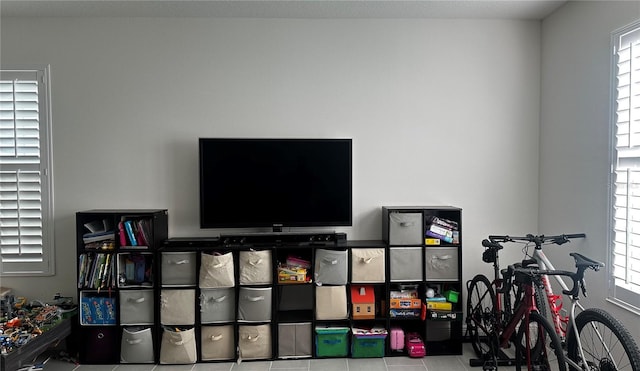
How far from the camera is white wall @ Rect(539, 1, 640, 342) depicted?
261cm

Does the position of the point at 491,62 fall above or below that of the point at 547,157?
above

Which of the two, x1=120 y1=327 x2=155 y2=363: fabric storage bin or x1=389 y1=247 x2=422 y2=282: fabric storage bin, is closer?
x1=120 y1=327 x2=155 y2=363: fabric storage bin

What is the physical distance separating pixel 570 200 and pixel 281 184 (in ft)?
7.64

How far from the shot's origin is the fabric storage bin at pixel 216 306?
9.72ft

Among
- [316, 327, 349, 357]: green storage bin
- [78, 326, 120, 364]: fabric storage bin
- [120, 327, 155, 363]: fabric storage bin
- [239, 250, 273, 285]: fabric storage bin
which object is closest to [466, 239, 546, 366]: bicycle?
[316, 327, 349, 357]: green storage bin

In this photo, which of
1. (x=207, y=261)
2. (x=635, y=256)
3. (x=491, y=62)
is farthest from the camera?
(x=491, y=62)

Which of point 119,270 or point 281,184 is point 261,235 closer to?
point 281,184

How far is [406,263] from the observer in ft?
10.0

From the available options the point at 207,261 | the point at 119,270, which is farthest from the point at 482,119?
the point at 119,270

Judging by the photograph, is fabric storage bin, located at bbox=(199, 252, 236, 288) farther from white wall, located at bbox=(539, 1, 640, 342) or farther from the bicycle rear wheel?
white wall, located at bbox=(539, 1, 640, 342)

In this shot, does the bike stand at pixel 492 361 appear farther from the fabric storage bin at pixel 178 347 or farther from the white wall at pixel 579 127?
the fabric storage bin at pixel 178 347

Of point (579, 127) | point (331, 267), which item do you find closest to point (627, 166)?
point (579, 127)

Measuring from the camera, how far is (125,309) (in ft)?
9.66

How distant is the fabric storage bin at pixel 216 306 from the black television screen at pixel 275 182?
537mm
